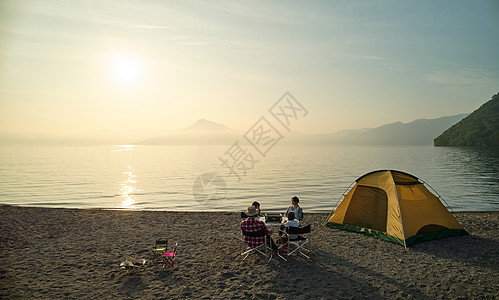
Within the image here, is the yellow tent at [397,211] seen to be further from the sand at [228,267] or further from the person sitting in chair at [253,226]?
the person sitting in chair at [253,226]

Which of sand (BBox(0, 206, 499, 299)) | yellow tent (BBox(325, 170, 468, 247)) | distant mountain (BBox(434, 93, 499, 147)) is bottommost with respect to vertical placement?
sand (BBox(0, 206, 499, 299))

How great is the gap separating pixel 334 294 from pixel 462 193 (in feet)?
82.9

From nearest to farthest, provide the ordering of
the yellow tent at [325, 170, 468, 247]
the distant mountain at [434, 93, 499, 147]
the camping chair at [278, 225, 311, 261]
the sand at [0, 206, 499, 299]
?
the sand at [0, 206, 499, 299] → the camping chair at [278, 225, 311, 261] → the yellow tent at [325, 170, 468, 247] → the distant mountain at [434, 93, 499, 147]

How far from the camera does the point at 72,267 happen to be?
8.05 meters

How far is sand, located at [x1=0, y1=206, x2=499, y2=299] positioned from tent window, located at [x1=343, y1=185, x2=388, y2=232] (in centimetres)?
60

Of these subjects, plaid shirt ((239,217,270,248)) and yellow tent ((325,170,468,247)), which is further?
yellow tent ((325,170,468,247))

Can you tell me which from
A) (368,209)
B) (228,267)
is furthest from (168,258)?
(368,209)

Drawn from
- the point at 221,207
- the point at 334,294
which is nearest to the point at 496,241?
the point at 334,294

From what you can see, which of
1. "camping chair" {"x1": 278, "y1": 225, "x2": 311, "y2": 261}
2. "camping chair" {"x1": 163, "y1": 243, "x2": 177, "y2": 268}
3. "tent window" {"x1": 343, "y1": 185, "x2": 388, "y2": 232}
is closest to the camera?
"camping chair" {"x1": 163, "y1": 243, "x2": 177, "y2": 268}

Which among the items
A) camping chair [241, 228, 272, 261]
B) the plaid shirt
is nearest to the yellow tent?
camping chair [241, 228, 272, 261]

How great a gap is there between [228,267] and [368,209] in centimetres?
583

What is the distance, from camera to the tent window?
10.7 m

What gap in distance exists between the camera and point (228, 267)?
318 inches

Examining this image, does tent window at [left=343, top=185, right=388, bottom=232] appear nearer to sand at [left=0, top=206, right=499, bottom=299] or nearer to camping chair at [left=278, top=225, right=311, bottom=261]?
sand at [left=0, top=206, right=499, bottom=299]
